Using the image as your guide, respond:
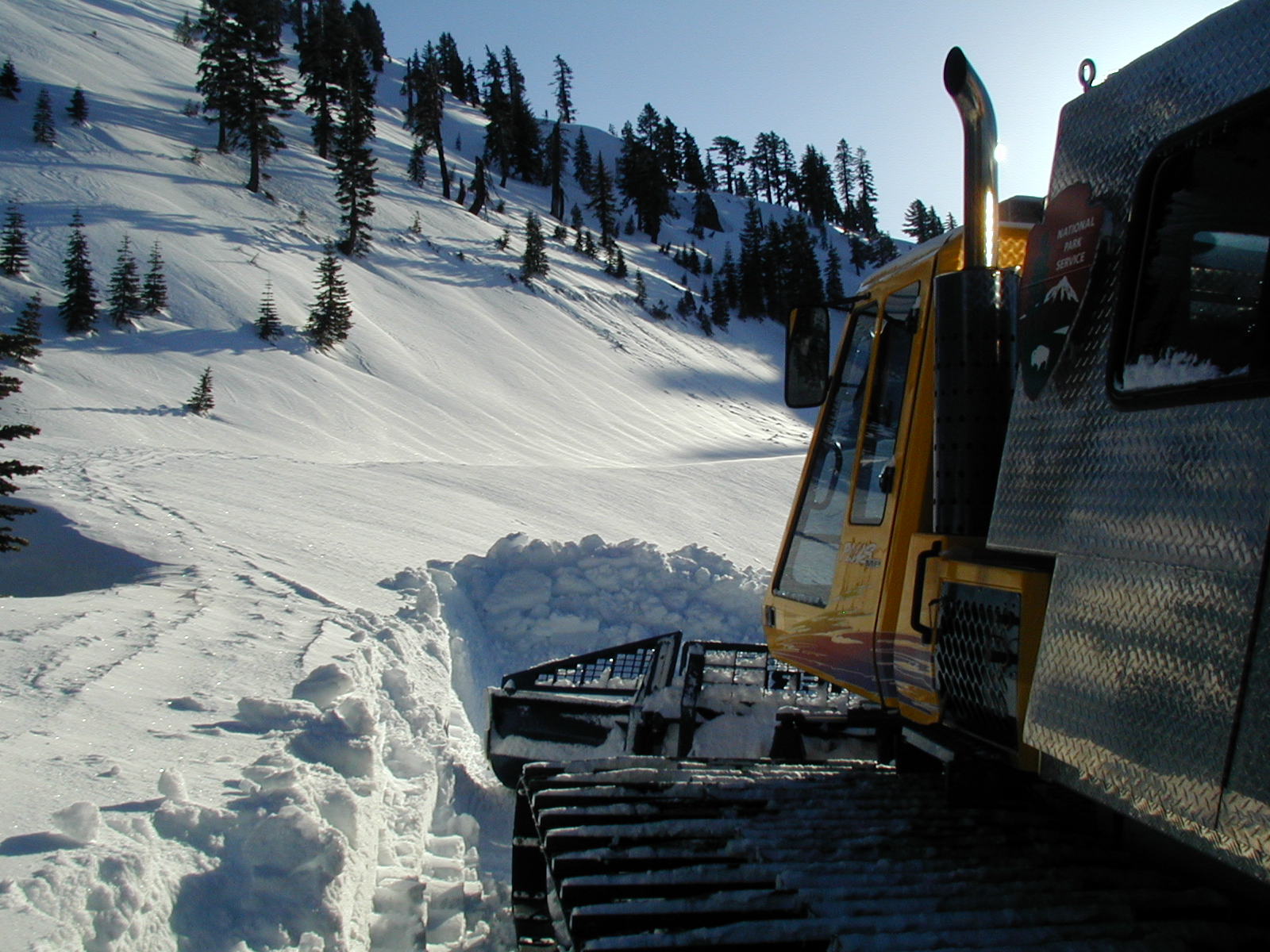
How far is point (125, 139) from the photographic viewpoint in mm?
A: 38625

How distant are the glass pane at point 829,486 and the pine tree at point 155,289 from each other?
25281mm

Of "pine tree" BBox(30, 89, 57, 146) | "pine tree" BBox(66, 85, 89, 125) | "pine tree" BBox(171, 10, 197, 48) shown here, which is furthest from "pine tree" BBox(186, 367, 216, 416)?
"pine tree" BBox(171, 10, 197, 48)

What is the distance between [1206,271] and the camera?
78.9 inches

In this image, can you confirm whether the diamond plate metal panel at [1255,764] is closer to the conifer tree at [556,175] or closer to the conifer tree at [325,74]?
the conifer tree at [325,74]

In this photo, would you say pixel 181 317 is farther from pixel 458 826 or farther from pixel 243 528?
pixel 458 826

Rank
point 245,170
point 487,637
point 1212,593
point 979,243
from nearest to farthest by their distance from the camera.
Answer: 1. point 1212,593
2. point 979,243
3. point 487,637
4. point 245,170

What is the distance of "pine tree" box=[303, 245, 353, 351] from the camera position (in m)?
26.5

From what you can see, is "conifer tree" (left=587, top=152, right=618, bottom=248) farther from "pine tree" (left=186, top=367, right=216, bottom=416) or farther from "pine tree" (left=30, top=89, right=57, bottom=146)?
"pine tree" (left=186, top=367, right=216, bottom=416)

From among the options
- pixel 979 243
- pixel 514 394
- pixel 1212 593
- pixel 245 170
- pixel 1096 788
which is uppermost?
pixel 245 170

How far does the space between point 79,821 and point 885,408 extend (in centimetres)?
322

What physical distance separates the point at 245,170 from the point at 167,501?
3641cm

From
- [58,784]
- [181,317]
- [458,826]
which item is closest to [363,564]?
[458,826]

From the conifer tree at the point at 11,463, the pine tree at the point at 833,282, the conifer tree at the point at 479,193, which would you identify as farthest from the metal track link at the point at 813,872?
the pine tree at the point at 833,282

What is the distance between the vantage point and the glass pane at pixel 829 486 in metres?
3.79
